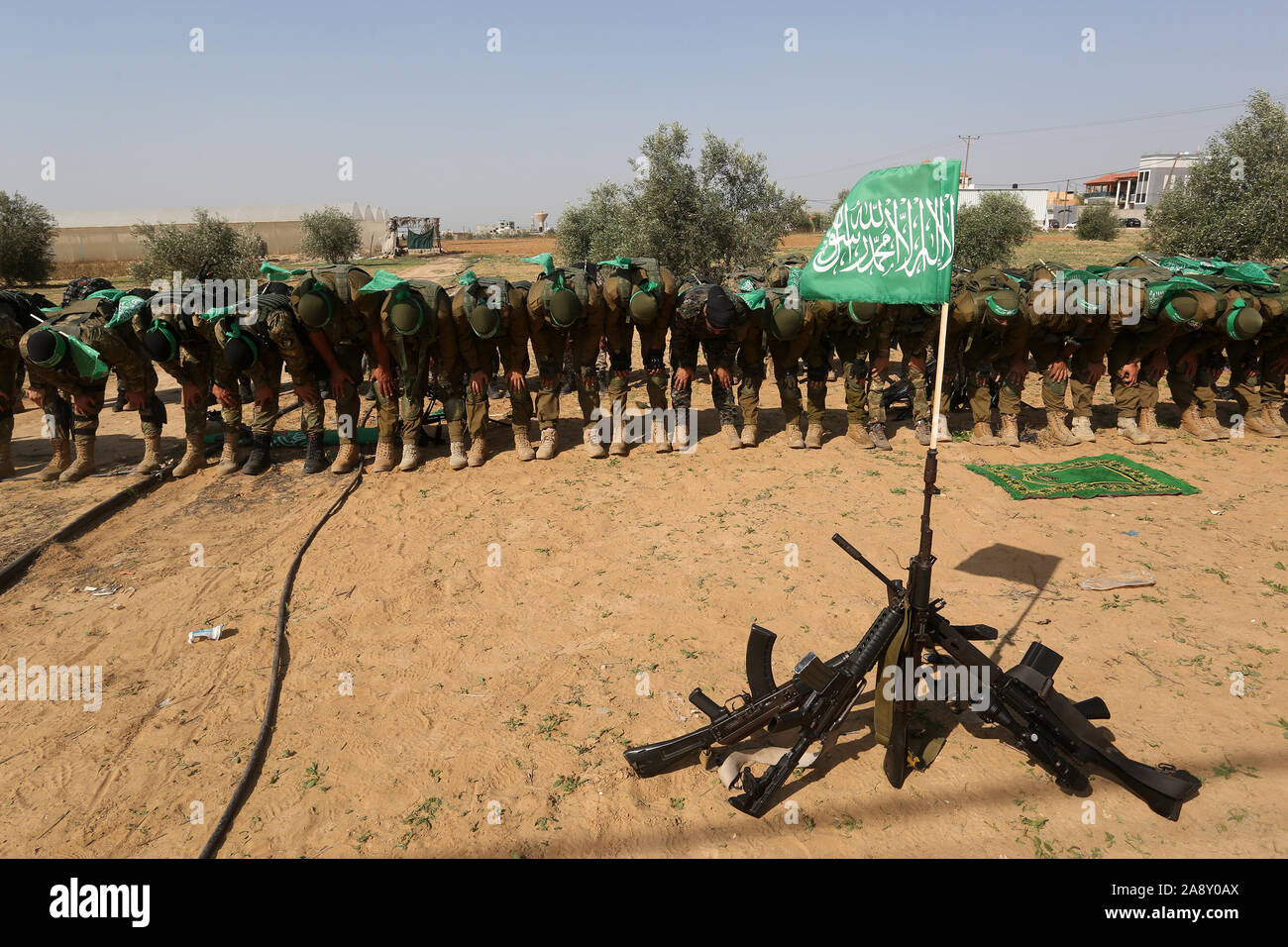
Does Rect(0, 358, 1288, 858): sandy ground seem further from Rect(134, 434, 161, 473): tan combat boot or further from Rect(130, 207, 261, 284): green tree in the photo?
Rect(130, 207, 261, 284): green tree

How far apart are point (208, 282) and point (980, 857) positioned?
9137 millimetres

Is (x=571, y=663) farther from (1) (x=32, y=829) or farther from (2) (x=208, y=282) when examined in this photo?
(2) (x=208, y=282)

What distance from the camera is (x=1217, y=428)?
8.82 m

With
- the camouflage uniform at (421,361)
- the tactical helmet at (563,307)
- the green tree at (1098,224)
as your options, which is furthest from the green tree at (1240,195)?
the green tree at (1098,224)

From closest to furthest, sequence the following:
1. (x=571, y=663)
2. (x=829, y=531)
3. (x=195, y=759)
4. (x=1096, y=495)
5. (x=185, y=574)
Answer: (x=195, y=759)
(x=571, y=663)
(x=185, y=574)
(x=829, y=531)
(x=1096, y=495)

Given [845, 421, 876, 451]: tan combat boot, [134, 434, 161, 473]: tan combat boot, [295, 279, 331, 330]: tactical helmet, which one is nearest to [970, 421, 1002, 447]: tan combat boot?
[845, 421, 876, 451]: tan combat boot

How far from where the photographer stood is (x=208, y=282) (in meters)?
8.21

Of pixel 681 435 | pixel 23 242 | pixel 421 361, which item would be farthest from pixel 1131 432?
pixel 23 242

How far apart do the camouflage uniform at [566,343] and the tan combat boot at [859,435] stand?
10.2 feet

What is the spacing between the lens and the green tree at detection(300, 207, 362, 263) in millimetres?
33062

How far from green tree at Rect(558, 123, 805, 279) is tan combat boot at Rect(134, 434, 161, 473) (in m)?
8.29

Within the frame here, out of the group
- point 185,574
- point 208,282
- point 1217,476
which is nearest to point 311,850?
point 185,574

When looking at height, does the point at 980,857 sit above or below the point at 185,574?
below
